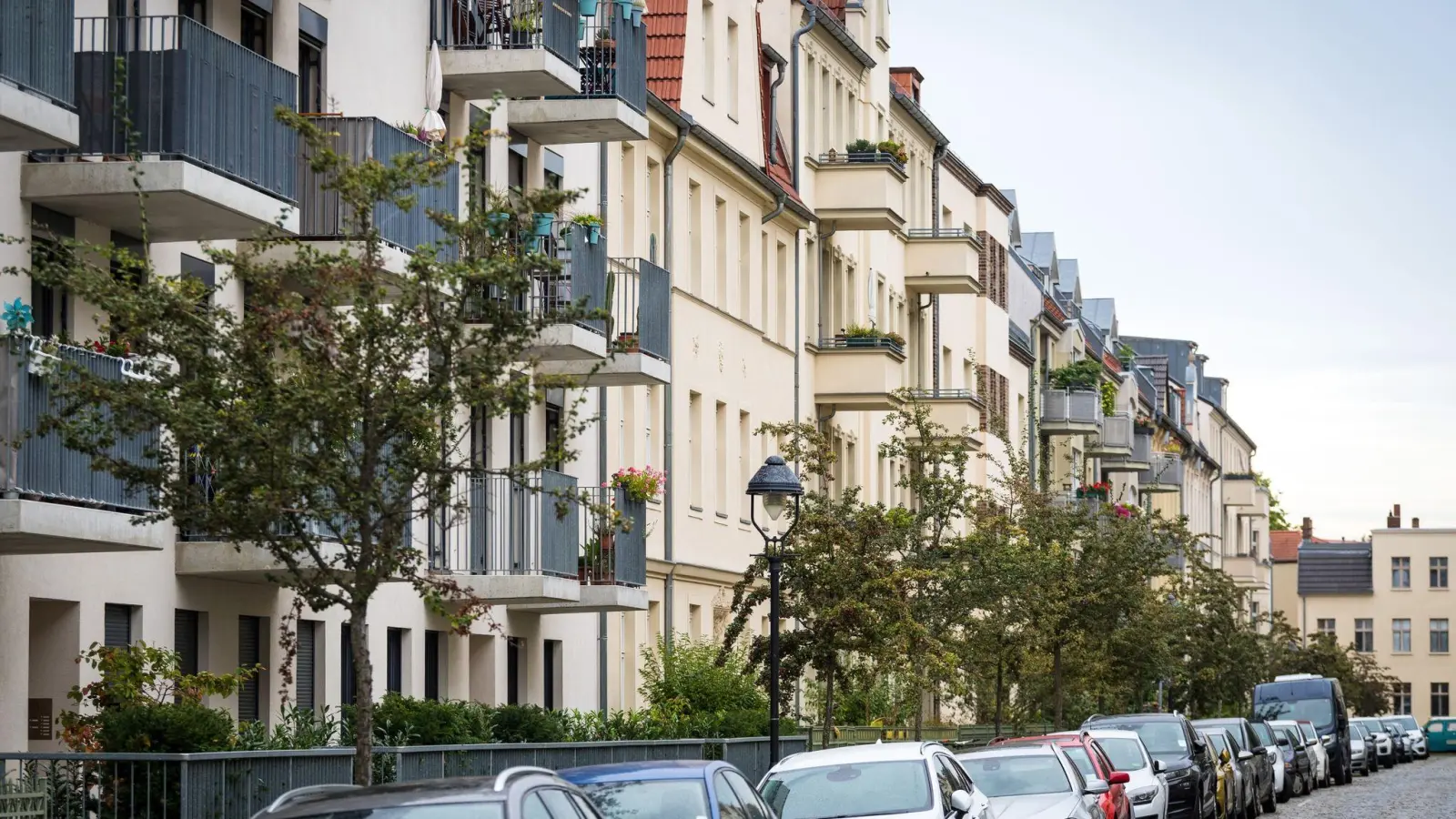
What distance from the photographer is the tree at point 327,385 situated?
15.0 meters

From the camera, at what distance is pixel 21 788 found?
16938 millimetres

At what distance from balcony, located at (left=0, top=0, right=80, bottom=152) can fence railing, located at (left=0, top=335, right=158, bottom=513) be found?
1412mm

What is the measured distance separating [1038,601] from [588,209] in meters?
12.0

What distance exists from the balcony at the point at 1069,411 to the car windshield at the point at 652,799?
5691 centimetres

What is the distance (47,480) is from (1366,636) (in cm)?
13912

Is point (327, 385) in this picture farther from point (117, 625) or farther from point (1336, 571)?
point (1336, 571)

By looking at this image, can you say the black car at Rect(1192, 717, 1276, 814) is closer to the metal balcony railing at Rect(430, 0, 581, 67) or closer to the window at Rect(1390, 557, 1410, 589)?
the metal balcony railing at Rect(430, 0, 581, 67)

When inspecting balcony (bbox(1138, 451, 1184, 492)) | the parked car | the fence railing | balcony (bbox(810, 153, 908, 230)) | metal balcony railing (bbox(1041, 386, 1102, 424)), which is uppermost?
balcony (bbox(810, 153, 908, 230))

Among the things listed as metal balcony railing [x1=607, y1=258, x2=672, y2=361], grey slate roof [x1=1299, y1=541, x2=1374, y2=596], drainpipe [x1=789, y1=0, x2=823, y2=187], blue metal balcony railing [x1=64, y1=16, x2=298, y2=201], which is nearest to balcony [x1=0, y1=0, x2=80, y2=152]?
blue metal balcony railing [x1=64, y1=16, x2=298, y2=201]

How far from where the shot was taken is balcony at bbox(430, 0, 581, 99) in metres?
27.7

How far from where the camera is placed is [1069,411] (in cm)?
7269

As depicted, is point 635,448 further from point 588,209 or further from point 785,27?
point 785,27

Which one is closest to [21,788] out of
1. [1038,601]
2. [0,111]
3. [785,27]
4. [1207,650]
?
[0,111]

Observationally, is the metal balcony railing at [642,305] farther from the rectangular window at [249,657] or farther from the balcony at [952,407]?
the balcony at [952,407]
